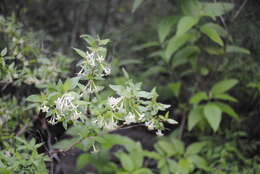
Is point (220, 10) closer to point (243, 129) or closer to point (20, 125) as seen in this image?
point (243, 129)

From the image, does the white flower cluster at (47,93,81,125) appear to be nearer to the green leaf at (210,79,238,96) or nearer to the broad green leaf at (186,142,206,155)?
the broad green leaf at (186,142,206,155)

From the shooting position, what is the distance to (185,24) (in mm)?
2232

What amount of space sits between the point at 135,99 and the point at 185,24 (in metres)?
1.24

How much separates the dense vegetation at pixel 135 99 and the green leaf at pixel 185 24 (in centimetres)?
1

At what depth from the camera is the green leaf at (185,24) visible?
2.20 metres

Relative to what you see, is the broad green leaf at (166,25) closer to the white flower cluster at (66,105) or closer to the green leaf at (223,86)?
the green leaf at (223,86)

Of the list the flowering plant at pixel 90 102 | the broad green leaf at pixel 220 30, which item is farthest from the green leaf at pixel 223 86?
the flowering plant at pixel 90 102

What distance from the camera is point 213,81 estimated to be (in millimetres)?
3045

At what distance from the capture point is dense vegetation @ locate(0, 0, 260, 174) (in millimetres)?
1324

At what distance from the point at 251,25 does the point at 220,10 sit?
0.35 meters

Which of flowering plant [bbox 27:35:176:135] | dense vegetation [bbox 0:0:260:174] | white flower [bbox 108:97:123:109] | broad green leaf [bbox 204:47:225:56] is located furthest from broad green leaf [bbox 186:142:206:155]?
white flower [bbox 108:97:123:109]

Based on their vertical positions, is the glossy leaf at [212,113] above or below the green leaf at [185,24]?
below

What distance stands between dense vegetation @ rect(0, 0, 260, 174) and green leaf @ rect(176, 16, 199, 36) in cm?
1

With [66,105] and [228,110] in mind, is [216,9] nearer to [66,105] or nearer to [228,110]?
[228,110]
